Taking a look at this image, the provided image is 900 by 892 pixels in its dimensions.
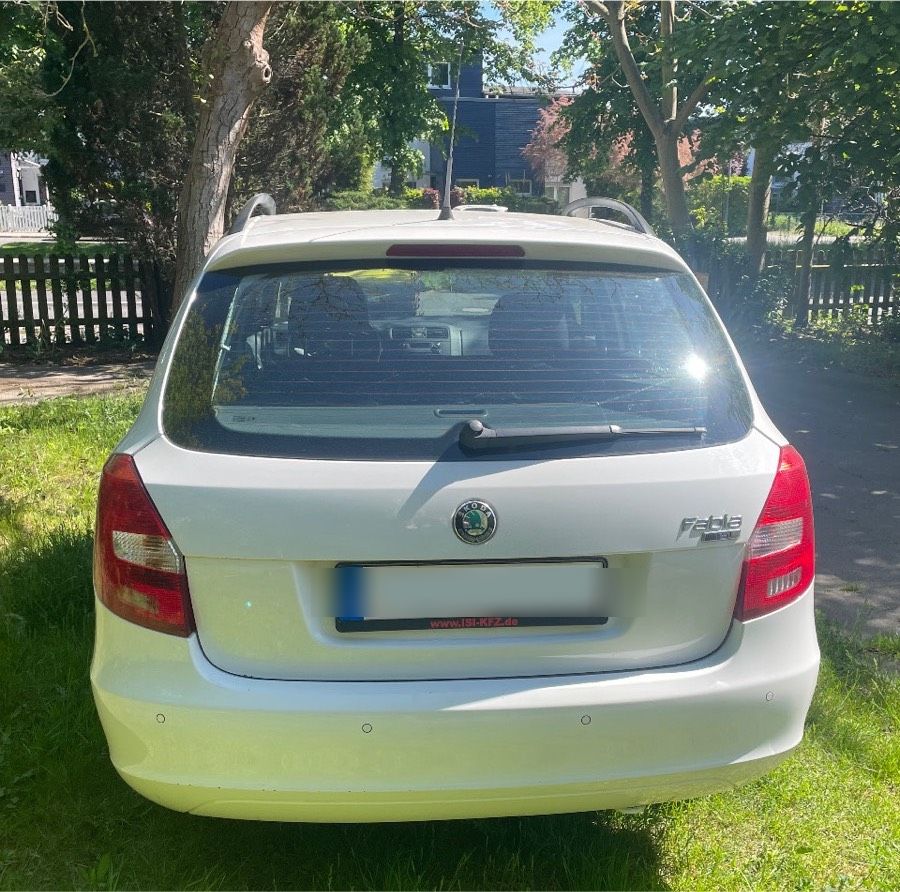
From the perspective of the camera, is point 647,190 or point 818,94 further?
point 647,190

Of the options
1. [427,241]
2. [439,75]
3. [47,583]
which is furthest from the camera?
[439,75]

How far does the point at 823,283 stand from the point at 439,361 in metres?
14.3

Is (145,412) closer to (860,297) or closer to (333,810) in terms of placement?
(333,810)

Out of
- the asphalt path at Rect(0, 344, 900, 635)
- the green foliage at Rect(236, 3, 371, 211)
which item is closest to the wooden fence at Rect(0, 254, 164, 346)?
the asphalt path at Rect(0, 344, 900, 635)

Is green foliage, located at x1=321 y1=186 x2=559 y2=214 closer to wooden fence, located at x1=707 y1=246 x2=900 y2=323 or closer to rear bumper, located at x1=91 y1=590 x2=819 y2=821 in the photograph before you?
wooden fence, located at x1=707 y1=246 x2=900 y2=323

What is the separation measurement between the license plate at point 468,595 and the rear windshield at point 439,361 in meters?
0.27

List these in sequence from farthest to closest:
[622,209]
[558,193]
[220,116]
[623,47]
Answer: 1. [558,193]
2. [623,47]
3. [220,116]
4. [622,209]

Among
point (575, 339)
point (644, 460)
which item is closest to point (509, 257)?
point (575, 339)

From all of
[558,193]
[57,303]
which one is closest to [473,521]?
[57,303]

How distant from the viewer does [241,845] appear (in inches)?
126

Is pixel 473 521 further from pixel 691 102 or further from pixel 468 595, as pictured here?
pixel 691 102

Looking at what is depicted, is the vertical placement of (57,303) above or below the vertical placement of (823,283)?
below

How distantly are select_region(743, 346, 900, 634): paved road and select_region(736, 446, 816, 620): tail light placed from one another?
2.46 meters

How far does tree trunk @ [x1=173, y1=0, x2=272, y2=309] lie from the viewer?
914cm
